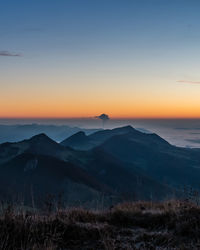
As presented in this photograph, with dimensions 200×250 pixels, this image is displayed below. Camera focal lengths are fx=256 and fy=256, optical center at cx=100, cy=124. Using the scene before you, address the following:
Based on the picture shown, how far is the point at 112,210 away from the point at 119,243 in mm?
1979

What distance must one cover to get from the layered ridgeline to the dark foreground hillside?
9.44 ft

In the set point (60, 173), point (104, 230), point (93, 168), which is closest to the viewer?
point (104, 230)

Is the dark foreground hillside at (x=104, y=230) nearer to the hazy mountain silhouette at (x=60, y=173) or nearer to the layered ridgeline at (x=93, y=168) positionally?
the layered ridgeline at (x=93, y=168)

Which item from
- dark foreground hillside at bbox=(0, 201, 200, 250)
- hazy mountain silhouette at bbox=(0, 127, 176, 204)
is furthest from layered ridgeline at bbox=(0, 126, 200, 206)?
dark foreground hillside at bbox=(0, 201, 200, 250)

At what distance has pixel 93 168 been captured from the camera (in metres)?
113

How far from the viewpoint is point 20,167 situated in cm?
8594

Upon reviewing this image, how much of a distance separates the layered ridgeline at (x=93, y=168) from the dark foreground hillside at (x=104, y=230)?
9.44 ft

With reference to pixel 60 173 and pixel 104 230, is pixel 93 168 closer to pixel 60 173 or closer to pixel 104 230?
pixel 60 173

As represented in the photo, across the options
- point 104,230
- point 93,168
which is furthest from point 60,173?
point 104,230

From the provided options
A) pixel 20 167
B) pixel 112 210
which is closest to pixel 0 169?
pixel 20 167

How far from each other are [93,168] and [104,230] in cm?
10908

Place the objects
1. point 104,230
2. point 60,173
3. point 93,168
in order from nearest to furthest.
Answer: point 104,230
point 60,173
point 93,168

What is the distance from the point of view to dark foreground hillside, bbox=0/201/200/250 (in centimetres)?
439

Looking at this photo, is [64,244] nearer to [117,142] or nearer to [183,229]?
[183,229]
